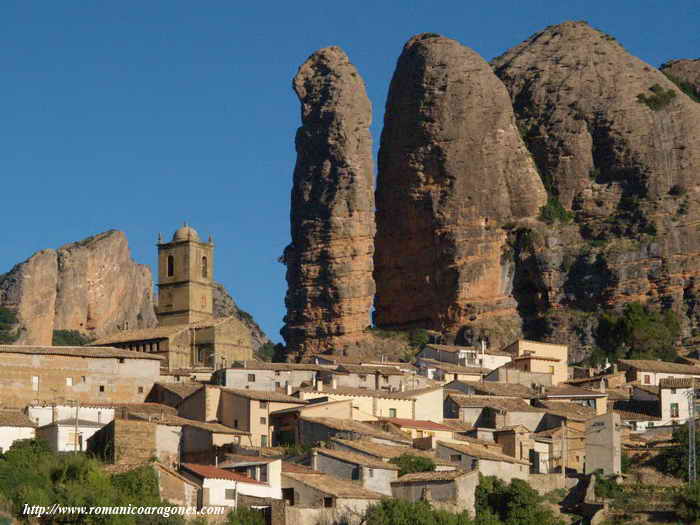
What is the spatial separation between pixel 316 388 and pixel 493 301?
39.0 metres

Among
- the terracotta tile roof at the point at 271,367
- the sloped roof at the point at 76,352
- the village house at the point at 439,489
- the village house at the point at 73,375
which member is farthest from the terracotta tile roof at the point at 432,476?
the terracotta tile roof at the point at 271,367

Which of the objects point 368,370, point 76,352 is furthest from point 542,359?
point 76,352

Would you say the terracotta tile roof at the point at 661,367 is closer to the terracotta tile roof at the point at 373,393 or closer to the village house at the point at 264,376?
the terracotta tile roof at the point at 373,393

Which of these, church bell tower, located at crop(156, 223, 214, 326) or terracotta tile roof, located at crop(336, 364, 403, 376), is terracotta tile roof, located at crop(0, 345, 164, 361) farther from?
church bell tower, located at crop(156, 223, 214, 326)

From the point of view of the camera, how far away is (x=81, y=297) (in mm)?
155500

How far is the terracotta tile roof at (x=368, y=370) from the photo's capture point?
87.2 m

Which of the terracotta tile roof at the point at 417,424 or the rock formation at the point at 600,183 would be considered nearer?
the terracotta tile roof at the point at 417,424

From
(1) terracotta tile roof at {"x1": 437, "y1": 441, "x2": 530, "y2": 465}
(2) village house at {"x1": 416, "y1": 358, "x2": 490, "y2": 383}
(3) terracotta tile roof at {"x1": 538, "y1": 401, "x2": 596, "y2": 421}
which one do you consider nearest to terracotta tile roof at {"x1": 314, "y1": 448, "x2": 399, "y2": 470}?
(1) terracotta tile roof at {"x1": 437, "y1": 441, "x2": 530, "y2": 465}

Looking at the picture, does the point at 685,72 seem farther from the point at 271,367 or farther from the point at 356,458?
the point at 356,458

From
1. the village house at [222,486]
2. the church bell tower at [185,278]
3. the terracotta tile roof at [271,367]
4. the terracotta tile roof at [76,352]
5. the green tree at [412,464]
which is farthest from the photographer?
the church bell tower at [185,278]

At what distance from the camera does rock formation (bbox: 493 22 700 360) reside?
118 m

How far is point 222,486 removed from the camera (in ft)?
205

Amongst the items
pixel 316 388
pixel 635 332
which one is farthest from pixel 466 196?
pixel 316 388

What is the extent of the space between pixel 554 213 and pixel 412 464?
183ft
